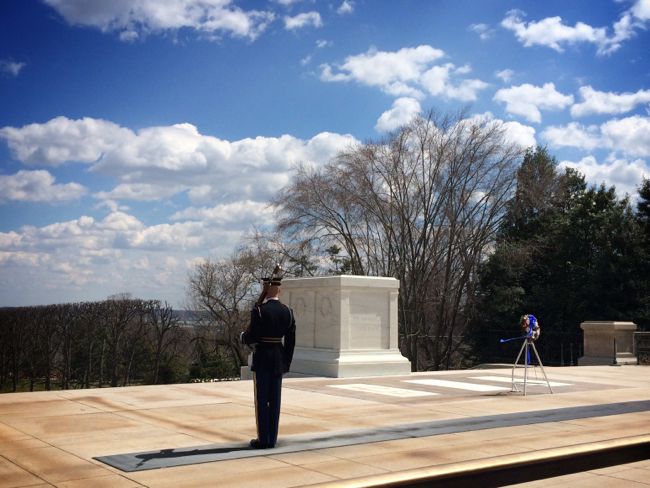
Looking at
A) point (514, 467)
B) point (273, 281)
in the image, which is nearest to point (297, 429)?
point (273, 281)

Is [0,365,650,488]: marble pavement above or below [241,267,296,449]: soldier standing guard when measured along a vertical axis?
below

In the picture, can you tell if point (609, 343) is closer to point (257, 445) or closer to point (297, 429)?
point (297, 429)

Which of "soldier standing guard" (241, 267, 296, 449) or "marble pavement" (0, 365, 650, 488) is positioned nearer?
"marble pavement" (0, 365, 650, 488)

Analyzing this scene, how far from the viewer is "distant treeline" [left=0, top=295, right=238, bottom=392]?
30.9m

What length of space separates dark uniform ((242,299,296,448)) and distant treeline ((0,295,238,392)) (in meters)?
26.0

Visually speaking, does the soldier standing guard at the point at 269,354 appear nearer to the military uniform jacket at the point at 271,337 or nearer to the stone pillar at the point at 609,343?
the military uniform jacket at the point at 271,337

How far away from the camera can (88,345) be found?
3133 cm

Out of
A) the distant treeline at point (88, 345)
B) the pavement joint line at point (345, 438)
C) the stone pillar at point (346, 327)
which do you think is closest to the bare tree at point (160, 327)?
the distant treeline at point (88, 345)

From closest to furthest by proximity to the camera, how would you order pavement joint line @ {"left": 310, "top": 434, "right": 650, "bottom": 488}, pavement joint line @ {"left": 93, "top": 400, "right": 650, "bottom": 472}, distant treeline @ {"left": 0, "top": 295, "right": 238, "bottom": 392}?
pavement joint line @ {"left": 310, "top": 434, "right": 650, "bottom": 488} → pavement joint line @ {"left": 93, "top": 400, "right": 650, "bottom": 472} → distant treeline @ {"left": 0, "top": 295, "right": 238, "bottom": 392}

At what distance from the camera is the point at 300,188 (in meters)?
36.1

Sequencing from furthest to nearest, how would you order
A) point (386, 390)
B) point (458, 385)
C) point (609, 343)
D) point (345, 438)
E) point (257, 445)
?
point (609, 343), point (458, 385), point (386, 390), point (345, 438), point (257, 445)

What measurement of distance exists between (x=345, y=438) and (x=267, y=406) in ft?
3.47

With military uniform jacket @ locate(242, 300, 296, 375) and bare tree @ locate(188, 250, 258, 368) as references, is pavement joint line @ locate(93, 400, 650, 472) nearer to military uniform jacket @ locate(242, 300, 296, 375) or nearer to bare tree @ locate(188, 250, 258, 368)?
military uniform jacket @ locate(242, 300, 296, 375)

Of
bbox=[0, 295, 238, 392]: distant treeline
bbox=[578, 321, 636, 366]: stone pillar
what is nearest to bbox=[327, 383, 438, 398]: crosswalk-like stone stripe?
bbox=[578, 321, 636, 366]: stone pillar
